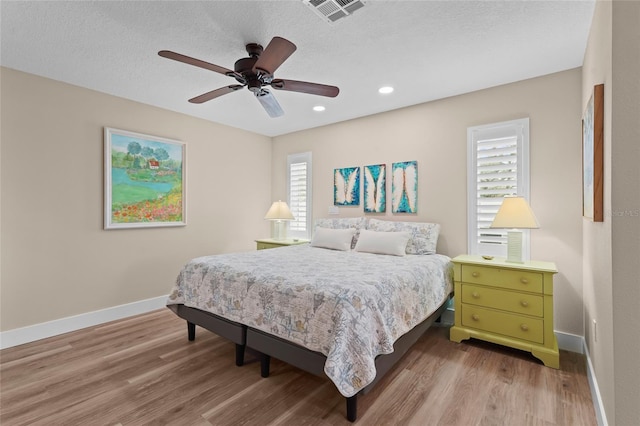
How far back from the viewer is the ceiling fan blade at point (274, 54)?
1.87 metres

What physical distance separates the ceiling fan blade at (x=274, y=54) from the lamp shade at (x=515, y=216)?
7.43ft

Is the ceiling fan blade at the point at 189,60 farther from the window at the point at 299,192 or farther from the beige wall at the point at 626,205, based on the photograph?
the window at the point at 299,192

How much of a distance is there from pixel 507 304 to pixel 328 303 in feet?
5.98

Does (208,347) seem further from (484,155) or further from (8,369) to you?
(484,155)

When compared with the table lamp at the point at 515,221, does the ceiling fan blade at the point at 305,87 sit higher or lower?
higher

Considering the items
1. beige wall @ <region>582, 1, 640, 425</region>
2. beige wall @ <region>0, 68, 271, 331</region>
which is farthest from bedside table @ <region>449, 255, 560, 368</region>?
beige wall @ <region>0, 68, 271, 331</region>

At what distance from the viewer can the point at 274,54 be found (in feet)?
6.59

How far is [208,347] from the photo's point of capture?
284 cm

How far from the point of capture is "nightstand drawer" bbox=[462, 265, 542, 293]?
2564mm

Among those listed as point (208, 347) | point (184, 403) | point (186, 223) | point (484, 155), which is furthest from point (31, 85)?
point (484, 155)

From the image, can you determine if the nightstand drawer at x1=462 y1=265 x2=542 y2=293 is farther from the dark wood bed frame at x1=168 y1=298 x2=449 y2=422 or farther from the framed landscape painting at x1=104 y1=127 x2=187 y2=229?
the framed landscape painting at x1=104 y1=127 x2=187 y2=229

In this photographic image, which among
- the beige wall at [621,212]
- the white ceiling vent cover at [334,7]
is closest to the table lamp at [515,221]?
the beige wall at [621,212]

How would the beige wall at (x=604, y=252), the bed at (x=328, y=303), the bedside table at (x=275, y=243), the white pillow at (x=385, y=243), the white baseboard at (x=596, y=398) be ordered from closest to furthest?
the beige wall at (x=604, y=252) → the white baseboard at (x=596, y=398) → the bed at (x=328, y=303) → the white pillow at (x=385, y=243) → the bedside table at (x=275, y=243)

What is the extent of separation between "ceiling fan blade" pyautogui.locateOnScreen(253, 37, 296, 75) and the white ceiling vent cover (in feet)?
0.98
